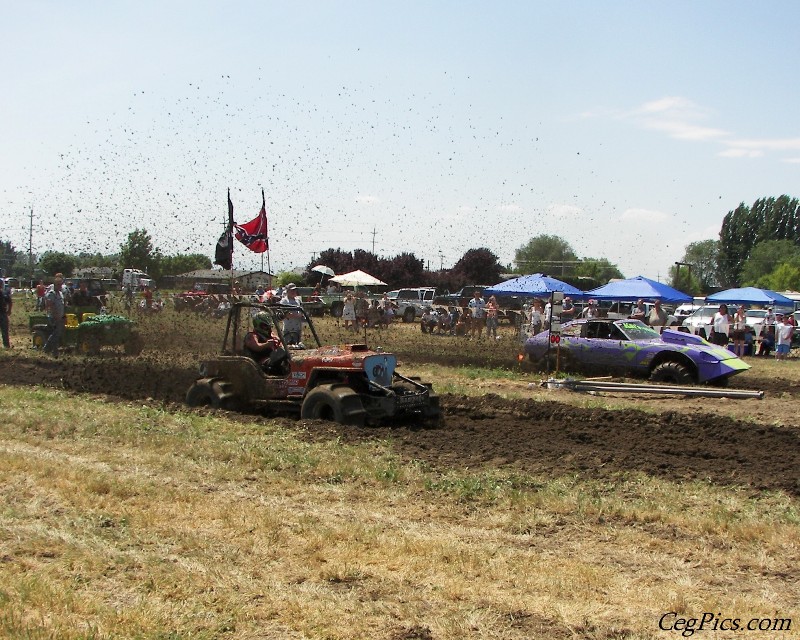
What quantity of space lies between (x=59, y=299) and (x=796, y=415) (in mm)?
15458

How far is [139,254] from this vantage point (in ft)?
114

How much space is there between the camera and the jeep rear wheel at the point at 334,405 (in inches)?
409

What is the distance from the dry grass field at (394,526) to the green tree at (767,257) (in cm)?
8099

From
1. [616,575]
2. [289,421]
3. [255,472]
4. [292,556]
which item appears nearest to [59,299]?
[289,421]

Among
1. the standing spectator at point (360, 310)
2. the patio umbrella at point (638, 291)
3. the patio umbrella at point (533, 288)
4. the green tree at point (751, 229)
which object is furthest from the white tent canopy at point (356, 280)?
the green tree at point (751, 229)

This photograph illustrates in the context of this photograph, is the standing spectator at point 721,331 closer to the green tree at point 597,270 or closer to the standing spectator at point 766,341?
the standing spectator at point 766,341

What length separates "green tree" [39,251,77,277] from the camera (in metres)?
50.4

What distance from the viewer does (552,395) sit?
1512cm

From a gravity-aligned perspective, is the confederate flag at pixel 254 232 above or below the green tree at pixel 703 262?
below

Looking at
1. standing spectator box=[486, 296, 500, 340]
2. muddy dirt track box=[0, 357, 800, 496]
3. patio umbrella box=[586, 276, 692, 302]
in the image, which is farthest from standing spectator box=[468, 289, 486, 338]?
muddy dirt track box=[0, 357, 800, 496]

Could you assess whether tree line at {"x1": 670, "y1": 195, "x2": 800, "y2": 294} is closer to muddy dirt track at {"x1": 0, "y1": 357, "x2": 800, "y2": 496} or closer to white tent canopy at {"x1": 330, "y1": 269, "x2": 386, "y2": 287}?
white tent canopy at {"x1": 330, "y1": 269, "x2": 386, "y2": 287}

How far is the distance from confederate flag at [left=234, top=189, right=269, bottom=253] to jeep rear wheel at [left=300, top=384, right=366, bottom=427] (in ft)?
27.7

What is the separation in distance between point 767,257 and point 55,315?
81.7 metres

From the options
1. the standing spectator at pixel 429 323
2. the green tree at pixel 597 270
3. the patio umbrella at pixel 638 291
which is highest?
the green tree at pixel 597 270
